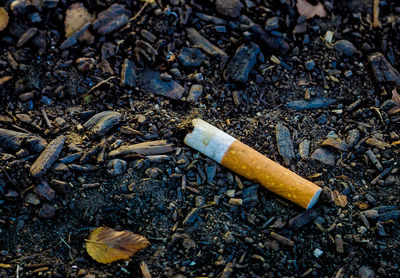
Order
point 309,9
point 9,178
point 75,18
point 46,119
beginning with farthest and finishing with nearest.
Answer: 1. point 309,9
2. point 75,18
3. point 46,119
4. point 9,178

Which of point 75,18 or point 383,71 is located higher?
point 75,18

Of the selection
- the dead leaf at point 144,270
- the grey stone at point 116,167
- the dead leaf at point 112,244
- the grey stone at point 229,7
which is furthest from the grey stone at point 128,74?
the dead leaf at point 144,270

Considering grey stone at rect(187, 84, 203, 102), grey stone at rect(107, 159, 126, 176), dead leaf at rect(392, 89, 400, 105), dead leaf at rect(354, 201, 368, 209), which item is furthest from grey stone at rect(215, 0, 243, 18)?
dead leaf at rect(354, 201, 368, 209)

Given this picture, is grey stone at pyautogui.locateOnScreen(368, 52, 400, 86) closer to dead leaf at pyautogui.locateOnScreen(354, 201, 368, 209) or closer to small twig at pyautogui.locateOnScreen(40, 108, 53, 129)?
dead leaf at pyautogui.locateOnScreen(354, 201, 368, 209)

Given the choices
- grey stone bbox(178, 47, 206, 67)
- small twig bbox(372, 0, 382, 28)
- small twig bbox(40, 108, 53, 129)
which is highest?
small twig bbox(372, 0, 382, 28)

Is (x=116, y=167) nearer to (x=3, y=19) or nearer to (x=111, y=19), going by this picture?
(x=111, y=19)

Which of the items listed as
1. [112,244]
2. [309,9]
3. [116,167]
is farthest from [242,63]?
[112,244]
